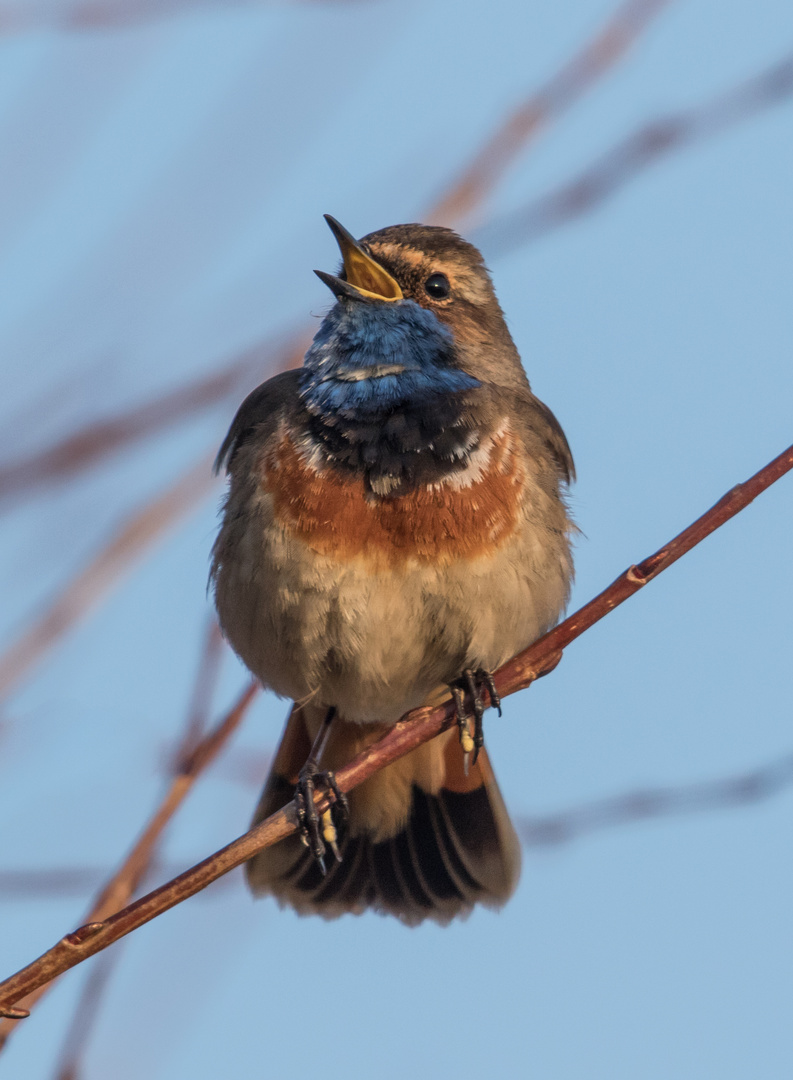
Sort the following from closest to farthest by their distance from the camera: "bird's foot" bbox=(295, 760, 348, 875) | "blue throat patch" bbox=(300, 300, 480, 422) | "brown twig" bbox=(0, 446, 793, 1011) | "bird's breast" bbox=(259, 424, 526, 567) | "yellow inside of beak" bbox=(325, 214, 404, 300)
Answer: "brown twig" bbox=(0, 446, 793, 1011)
"bird's foot" bbox=(295, 760, 348, 875)
"bird's breast" bbox=(259, 424, 526, 567)
"blue throat patch" bbox=(300, 300, 480, 422)
"yellow inside of beak" bbox=(325, 214, 404, 300)

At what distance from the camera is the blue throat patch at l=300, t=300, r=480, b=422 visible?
229 inches

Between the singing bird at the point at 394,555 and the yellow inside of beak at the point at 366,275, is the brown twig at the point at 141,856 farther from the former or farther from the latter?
the yellow inside of beak at the point at 366,275

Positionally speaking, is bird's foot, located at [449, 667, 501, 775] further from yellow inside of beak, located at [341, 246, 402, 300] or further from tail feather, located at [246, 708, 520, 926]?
yellow inside of beak, located at [341, 246, 402, 300]

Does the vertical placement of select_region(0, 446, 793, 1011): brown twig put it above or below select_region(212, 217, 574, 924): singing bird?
below

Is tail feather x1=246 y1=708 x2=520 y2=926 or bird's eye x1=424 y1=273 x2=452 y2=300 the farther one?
tail feather x1=246 y1=708 x2=520 y2=926

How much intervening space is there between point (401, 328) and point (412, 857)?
276cm

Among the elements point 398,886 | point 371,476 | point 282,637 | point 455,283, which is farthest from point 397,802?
point 455,283

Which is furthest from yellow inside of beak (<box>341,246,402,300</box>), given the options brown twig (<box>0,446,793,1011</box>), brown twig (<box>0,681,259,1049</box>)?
brown twig (<box>0,681,259,1049</box>)

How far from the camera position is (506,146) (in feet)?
11.8

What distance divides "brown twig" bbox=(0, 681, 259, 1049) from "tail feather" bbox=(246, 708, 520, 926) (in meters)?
2.71

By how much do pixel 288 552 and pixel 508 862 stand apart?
212 cm

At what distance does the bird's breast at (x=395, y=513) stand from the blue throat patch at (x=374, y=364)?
1.05 ft

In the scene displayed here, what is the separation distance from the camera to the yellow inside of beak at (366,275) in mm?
5938

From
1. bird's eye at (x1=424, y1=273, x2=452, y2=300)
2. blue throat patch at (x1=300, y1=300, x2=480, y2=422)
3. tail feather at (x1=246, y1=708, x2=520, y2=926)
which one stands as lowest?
tail feather at (x1=246, y1=708, x2=520, y2=926)
